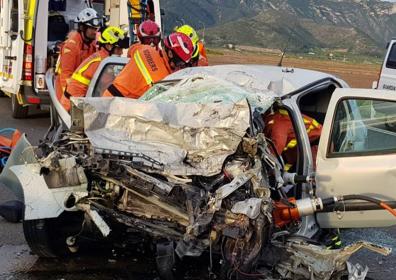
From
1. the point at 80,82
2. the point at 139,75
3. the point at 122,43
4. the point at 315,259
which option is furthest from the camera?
the point at 122,43

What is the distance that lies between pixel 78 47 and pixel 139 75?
111 inches

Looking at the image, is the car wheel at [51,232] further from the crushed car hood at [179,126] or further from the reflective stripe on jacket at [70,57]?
the reflective stripe on jacket at [70,57]

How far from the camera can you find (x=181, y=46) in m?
6.50

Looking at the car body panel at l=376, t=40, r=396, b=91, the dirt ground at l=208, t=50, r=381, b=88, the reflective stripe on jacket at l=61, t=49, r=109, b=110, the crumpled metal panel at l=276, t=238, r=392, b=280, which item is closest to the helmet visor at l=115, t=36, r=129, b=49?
the reflective stripe on jacket at l=61, t=49, r=109, b=110

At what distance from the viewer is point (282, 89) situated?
17.0ft

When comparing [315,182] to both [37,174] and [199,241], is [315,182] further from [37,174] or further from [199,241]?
[37,174]

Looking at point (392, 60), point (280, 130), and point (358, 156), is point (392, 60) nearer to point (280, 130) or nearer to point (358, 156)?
point (280, 130)

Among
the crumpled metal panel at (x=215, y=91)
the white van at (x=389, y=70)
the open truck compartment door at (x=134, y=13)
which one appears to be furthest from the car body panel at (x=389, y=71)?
the crumpled metal panel at (x=215, y=91)

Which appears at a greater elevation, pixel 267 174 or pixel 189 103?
pixel 189 103

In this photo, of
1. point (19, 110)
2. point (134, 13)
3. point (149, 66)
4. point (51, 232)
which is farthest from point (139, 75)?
point (19, 110)

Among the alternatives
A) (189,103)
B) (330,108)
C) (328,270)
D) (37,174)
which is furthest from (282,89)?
(37,174)

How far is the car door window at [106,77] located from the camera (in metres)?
6.55

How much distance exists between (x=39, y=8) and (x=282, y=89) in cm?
615

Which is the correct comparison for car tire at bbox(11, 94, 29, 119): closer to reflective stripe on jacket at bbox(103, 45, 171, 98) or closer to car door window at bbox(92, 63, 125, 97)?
car door window at bbox(92, 63, 125, 97)
